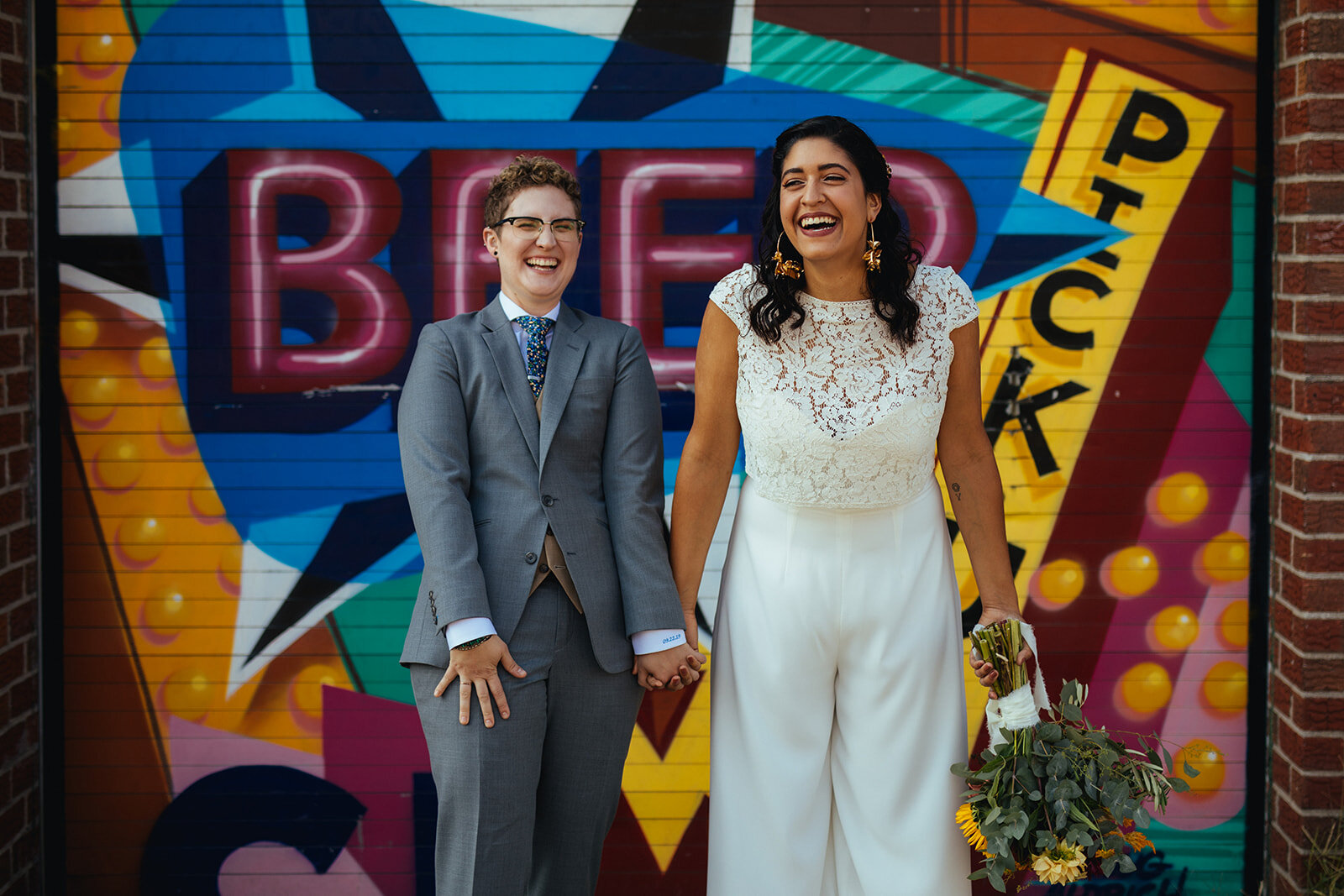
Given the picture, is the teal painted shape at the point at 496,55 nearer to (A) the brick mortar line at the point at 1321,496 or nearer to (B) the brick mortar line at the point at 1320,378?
(B) the brick mortar line at the point at 1320,378

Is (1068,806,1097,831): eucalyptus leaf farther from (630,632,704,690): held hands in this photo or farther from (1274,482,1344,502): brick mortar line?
(1274,482,1344,502): brick mortar line

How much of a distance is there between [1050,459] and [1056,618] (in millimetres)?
559

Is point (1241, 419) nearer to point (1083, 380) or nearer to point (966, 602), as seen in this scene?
point (1083, 380)

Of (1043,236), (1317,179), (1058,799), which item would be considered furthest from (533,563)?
(1317,179)

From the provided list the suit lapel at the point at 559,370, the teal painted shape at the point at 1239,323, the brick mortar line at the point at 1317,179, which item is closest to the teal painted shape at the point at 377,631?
the suit lapel at the point at 559,370

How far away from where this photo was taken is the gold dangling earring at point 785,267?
2557 millimetres

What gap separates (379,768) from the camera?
3861 millimetres

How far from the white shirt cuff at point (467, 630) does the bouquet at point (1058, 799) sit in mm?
1114

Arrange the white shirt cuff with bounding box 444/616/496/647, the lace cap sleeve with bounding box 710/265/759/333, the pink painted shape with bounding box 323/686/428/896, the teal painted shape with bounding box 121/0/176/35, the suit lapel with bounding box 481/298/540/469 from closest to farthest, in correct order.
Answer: the white shirt cuff with bounding box 444/616/496/647 < the suit lapel with bounding box 481/298/540/469 < the lace cap sleeve with bounding box 710/265/759/333 < the teal painted shape with bounding box 121/0/176/35 < the pink painted shape with bounding box 323/686/428/896

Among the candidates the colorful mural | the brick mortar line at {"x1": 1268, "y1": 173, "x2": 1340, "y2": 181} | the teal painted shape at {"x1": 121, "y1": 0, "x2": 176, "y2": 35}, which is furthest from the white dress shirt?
the brick mortar line at {"x1": 1268, "y1": 173, "x2": 1340, "y2": 181}

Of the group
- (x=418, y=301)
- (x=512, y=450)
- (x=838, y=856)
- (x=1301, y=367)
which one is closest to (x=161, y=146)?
(x=418, y=301)

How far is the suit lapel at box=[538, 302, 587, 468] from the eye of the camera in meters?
2.46

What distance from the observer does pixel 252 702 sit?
151 inches

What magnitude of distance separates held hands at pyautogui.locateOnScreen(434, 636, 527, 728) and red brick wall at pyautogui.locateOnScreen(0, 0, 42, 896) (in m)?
2.06
